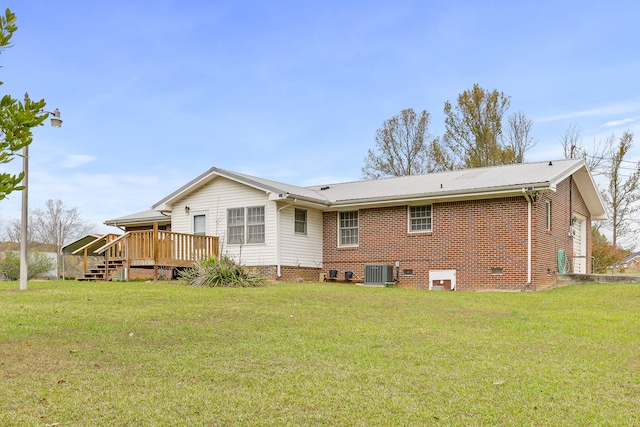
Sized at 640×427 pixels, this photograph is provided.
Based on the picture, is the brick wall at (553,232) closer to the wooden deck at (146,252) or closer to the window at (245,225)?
the window at (245,225)

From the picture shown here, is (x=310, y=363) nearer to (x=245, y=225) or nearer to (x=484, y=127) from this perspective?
(x=245, y=225)

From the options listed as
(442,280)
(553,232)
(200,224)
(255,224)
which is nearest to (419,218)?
(442,280)

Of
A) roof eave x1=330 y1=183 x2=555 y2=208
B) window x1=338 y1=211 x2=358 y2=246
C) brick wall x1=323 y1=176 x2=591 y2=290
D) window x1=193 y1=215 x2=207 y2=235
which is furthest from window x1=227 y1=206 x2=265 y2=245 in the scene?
window x1=338 y1=211 x2=358 y2=246

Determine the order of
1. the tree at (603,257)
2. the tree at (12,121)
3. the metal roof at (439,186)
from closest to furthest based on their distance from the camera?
the tree at (12,121), the metal roof at (439,186), the tree at (603,257)

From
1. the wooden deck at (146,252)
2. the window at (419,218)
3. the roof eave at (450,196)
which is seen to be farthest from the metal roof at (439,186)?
the wooden deck at (146,252)

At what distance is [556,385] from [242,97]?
12.6 metres

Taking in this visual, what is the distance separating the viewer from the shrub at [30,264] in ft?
100

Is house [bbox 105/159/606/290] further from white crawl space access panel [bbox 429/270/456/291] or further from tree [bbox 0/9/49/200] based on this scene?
tree [bbox 0/9/49/200]

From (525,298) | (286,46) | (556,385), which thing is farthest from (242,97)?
(556,385)

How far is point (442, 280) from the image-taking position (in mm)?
19000

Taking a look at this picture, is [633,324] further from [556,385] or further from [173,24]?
[173,24]

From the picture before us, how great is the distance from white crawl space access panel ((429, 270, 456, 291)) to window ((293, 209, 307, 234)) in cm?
458

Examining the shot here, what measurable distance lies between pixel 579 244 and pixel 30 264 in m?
26.2

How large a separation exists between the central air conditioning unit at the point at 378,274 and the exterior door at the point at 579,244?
23.7 ft
